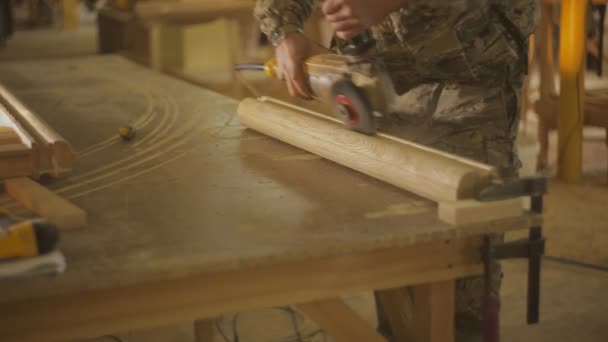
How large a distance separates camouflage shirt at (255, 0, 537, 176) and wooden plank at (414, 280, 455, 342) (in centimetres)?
46

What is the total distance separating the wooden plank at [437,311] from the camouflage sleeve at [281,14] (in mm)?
869

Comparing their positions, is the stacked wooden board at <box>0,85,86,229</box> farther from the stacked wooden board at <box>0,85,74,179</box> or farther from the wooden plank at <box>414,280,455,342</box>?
the wooden plank at <box>414,280,455,342</box>

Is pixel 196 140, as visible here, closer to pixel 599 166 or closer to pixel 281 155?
pixel 281 155

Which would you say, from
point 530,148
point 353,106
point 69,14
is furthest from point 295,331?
point 69,14

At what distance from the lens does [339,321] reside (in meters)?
1.32

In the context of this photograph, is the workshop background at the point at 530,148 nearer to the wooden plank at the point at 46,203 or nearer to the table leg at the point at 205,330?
the table leg at the point at 205,330

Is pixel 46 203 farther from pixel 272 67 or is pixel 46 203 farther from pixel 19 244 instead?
pixel 272 67

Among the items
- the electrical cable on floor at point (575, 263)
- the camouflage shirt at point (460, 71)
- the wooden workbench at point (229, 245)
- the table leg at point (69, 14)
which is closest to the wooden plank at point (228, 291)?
the wooden workbench at point (229, 245)

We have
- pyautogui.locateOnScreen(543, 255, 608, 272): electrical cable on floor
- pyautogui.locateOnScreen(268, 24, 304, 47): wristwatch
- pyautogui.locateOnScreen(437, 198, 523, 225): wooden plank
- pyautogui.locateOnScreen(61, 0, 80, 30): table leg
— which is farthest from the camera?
pyautogui.locateOnScreen(61, 0, 80, 30): table leg

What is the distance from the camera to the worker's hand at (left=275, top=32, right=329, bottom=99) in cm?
188

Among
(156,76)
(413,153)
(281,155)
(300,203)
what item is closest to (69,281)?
(300,203)

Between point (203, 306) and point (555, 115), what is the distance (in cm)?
329

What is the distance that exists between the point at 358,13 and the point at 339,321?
63cm

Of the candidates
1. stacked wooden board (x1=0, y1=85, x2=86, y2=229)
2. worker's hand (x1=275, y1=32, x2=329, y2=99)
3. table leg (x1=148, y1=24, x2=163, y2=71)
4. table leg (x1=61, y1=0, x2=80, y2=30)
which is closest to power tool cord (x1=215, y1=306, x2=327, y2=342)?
worker's hand (x1=275, y1=32, x2=329, y2=99)
